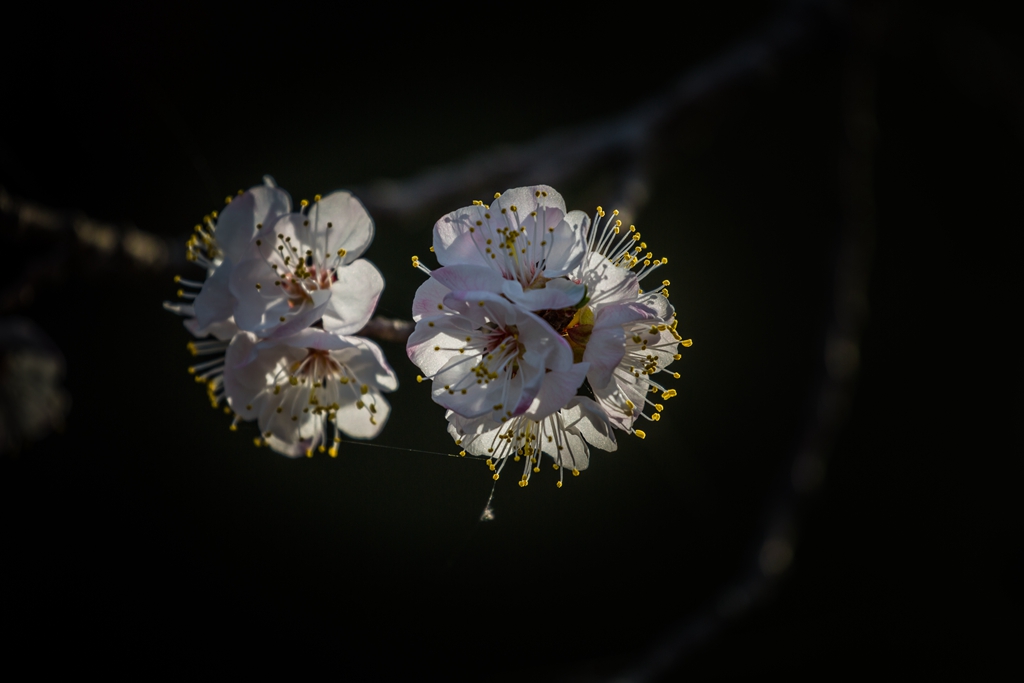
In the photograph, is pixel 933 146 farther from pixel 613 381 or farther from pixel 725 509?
pixel 613 381

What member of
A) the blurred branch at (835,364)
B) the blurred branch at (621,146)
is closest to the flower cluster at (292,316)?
the blurred branch at (621,146)

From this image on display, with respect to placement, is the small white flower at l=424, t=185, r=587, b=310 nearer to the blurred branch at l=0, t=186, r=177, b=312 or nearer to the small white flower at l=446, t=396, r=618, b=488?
the small white flower at l=446, t=396, r=618, b=488

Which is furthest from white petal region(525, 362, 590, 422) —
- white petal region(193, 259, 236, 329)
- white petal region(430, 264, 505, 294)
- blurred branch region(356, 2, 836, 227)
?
blurred branch region(356, 2, 836, 227)

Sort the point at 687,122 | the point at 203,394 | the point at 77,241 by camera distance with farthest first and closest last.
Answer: the point at 687,122, the point at 203,394, the point at 77,241

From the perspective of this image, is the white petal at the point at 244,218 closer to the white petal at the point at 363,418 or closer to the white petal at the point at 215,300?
the white petal at the point at 215,300

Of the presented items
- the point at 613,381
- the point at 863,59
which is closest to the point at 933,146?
the point at 863,59

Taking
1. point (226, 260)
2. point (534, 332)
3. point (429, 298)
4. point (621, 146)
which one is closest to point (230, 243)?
point (226, 260)
